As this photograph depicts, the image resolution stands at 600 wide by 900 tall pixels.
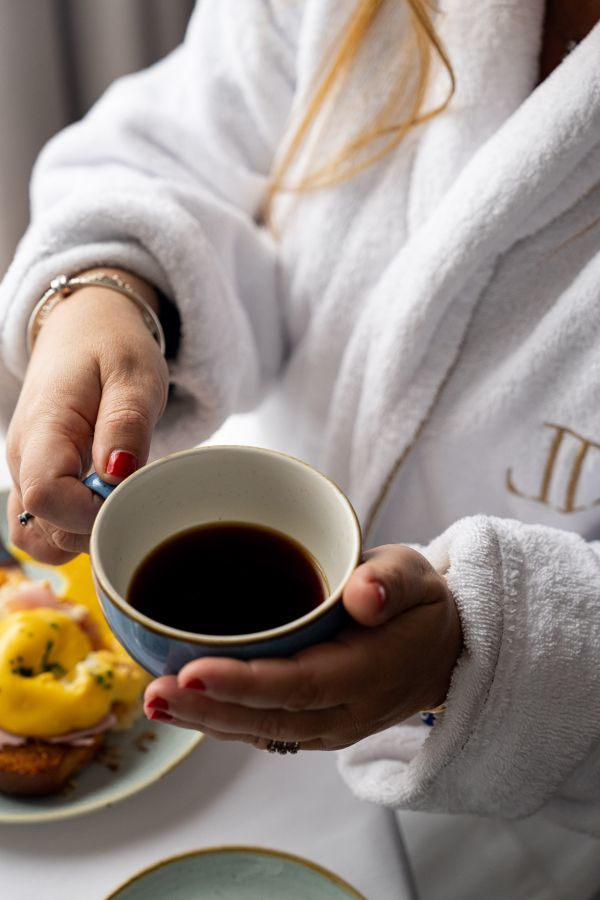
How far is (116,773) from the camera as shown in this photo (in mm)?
610

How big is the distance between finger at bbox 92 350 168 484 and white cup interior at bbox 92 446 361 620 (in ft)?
0.08

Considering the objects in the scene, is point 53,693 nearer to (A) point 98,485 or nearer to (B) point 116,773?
(B) point 116,773

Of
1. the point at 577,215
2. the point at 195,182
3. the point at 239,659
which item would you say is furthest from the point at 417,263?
the point at 239,659

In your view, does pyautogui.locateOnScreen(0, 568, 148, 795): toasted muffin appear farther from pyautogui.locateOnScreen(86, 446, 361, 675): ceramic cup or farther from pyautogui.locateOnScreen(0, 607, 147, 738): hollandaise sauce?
pyautogui.locateOnScreen(86, 446, 361, 675): ceramic cup

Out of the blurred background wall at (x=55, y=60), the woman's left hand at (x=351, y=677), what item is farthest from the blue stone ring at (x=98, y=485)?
the blurred background wall at (x=55, y=60)

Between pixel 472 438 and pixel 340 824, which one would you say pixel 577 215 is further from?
pixel 340 824

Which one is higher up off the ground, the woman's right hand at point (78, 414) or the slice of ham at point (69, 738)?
the woman's right hand at point (78, 414)

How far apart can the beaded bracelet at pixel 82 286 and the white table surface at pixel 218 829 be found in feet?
1.06

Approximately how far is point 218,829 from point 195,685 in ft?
0.90

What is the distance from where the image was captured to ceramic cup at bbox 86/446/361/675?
0.38 metres

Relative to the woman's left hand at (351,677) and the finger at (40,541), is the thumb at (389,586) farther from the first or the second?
the finger at (40,541)

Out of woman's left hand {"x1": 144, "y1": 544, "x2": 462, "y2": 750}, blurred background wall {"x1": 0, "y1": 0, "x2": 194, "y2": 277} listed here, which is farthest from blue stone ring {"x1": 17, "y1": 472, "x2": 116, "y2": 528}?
blurred background wall {"x1": 0, "y1": 0, "x2": 194, "y2": 277}

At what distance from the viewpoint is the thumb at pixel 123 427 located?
0.45 metres

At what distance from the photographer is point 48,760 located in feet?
1.90
